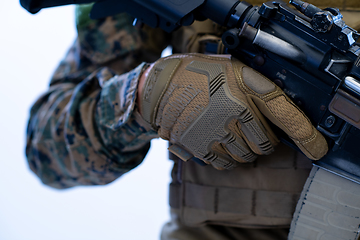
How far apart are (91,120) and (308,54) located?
1.55ft

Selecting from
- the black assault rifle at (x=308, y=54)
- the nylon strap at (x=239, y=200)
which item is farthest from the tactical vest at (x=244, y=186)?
the black assault rifle at (x=308, y=54)

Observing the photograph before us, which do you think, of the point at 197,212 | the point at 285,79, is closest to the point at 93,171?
the point at 197,212

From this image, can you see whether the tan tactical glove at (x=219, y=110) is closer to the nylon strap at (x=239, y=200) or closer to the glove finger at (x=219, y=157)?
the glove finger at (x=219, y=157)

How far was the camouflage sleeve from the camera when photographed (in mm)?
651

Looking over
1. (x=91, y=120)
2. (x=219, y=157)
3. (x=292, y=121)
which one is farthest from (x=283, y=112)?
(x=91, y=120)

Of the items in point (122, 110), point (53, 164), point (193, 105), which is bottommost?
point (53, 164)

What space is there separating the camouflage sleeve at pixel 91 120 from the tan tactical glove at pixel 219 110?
0.08 metres

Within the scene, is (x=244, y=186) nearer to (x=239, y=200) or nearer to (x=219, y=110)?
(x=239, y=200)

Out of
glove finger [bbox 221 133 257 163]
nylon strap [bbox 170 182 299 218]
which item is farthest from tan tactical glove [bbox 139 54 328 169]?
nylon strap [bbox 170 182 299 218]

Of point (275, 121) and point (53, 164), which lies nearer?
point (275, 121)

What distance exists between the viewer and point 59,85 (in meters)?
0.88

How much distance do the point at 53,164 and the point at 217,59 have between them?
0.54 m

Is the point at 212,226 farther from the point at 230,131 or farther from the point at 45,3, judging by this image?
the point at 45,3

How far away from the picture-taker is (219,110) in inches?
18.9
